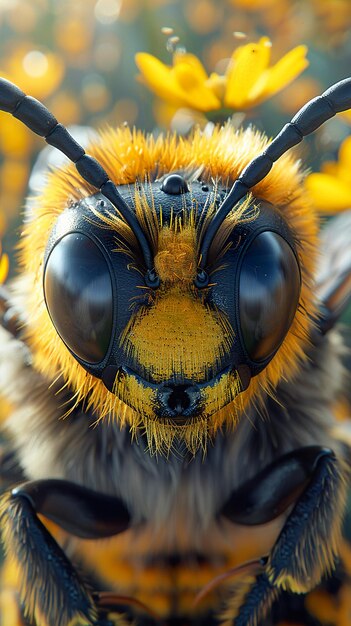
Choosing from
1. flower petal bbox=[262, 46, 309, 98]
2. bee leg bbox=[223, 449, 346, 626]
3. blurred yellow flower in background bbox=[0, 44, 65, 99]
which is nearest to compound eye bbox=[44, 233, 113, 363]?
bee leg bbox=[223, 449, 346, 626]

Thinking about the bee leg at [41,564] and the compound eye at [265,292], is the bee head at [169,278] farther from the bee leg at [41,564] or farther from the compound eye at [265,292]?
the bee leg at [41,564]

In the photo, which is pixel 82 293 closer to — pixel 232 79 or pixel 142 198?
pixel 142 198

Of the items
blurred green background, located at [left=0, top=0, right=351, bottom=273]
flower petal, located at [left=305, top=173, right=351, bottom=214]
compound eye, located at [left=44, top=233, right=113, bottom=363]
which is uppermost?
blurred green background, located at [left=0, top=0, right=351, bottom=273]

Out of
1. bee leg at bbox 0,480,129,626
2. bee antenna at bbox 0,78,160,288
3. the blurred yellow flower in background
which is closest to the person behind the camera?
bee antenna at bbox 0,78,160,288

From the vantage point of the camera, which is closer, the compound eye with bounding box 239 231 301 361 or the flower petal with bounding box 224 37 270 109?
the compound eye with bounding box 239 231 301 361

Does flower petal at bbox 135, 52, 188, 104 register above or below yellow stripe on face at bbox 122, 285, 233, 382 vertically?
above

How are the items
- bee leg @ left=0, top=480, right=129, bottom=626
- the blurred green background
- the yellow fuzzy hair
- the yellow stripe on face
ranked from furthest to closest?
the blurred green background → bee leg @ left=0, top=480, right=129, bottom=626 → the yellow fuzzy hair → the yellow stripe on face

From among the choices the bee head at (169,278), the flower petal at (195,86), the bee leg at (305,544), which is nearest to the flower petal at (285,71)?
the flower petal at (195,86)

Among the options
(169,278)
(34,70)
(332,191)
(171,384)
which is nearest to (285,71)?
(332,191)

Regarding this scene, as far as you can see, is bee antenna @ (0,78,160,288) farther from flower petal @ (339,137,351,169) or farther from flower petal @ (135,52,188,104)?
flower petal @ (339,137,351,169)
